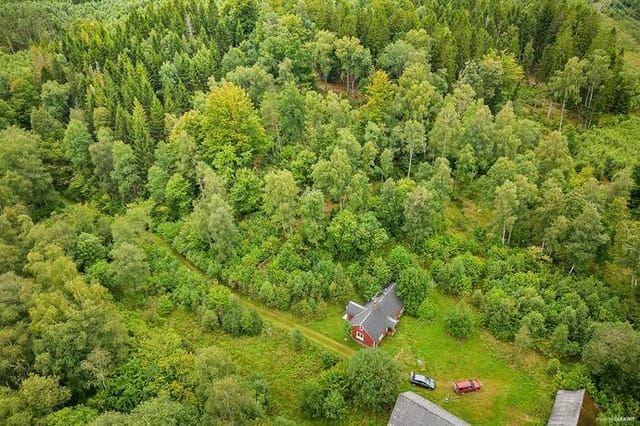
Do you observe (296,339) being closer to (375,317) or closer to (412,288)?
(375,317)

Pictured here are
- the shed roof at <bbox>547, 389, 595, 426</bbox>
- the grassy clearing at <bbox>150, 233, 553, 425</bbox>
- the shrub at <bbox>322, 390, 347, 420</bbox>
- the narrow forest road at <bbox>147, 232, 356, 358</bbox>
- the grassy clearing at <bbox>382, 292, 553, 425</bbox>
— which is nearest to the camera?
the shed roof at <bbox>547, 389, 595, 426</bbox>

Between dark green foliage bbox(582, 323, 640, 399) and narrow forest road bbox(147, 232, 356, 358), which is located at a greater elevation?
dark green foliage bbox(582, 323, 640, 399)

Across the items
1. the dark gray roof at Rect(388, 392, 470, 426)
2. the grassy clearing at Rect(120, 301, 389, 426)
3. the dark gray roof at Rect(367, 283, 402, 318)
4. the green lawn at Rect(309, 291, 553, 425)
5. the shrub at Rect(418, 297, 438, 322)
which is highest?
the dark gray roof at Rect(388, 392, 470, 426)

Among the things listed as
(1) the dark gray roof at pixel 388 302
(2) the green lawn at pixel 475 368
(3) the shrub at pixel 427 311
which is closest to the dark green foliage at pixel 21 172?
(2) the green lawn at pixel 475 368

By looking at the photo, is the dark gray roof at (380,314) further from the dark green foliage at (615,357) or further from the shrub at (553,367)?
the dark green foliage at (615,357)

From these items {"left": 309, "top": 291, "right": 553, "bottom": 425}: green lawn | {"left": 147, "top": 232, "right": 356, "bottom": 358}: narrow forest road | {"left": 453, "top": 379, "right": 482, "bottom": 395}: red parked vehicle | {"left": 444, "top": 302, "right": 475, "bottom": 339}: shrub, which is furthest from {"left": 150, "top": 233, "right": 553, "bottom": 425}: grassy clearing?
{"left": 444, "top": 302, "right": 475, "bottom": 339}: shrub

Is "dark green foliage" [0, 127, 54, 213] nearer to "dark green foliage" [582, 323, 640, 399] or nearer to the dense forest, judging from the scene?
the dense forest
